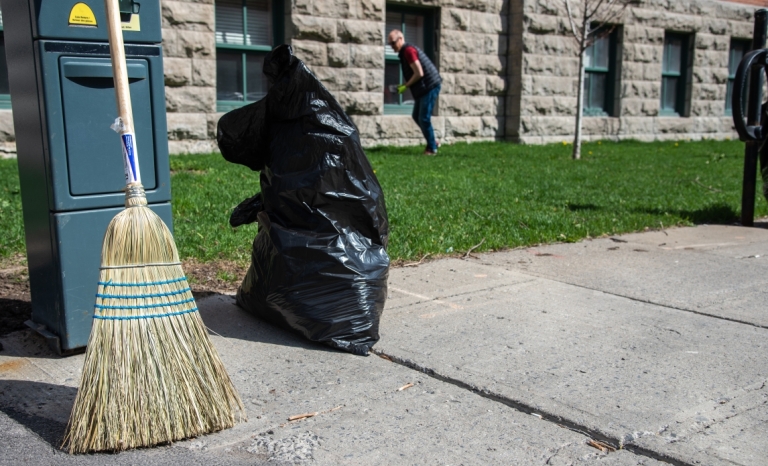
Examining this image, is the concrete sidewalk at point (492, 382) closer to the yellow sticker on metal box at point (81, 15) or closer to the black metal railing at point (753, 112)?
the yellow sticker on metal box at point (81, 15)

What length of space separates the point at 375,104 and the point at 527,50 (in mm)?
3357

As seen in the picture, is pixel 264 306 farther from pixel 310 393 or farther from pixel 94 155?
pixel 94 155

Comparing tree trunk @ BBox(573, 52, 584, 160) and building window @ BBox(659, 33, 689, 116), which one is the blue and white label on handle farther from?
building window @ BBox(659, 33, 689, 116)

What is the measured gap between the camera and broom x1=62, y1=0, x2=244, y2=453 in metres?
2.44

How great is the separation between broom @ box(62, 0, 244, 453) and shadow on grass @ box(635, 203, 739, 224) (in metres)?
5.64

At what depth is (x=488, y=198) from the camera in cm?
747

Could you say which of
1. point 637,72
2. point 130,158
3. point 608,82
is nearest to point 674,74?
point 637,72

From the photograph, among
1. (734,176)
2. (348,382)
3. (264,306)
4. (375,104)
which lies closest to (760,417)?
(348,382)

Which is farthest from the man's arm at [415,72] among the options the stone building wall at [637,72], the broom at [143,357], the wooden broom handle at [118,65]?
the broom at [143,357]

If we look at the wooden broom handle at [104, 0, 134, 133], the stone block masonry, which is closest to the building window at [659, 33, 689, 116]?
the stone block masonry

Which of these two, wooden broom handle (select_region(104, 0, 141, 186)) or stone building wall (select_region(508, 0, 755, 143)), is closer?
wooden broom handle (select_region(104, 0, 141, 186))

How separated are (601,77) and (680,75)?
8.19ft

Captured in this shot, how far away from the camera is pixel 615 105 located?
51.8ft

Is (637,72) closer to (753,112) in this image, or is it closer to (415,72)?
(415,72)
